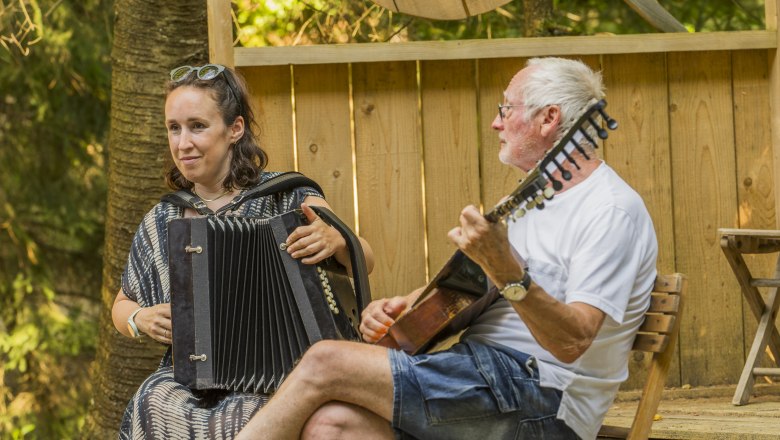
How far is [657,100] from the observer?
14.0ft

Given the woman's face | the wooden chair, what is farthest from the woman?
the wooden chair

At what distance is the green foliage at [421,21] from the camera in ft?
19.0

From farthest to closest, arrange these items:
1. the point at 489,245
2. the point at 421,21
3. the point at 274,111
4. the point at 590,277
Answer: the point at 421,21 → the point at 274,111 → the point at 590,277 → the point at 489,245

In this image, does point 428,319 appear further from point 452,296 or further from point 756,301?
point 756,301

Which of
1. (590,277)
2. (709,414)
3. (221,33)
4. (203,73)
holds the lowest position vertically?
(709,414)

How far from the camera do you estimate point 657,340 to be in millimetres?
2836

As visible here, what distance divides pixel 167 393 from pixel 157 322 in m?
0.24

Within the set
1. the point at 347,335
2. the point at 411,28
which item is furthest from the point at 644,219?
the point at 411,28

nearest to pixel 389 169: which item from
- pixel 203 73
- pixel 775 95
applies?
pixel 203 73

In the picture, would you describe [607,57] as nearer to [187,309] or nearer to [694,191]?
[694,191]

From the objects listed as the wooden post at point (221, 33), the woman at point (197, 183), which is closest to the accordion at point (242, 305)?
the woman at point (197, 183)

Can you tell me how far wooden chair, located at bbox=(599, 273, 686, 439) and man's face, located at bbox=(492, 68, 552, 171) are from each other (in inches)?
18.0

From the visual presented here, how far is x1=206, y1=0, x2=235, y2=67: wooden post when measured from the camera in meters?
3.92

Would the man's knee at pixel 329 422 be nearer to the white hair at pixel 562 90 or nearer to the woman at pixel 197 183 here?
the woman at pixel 197 183
